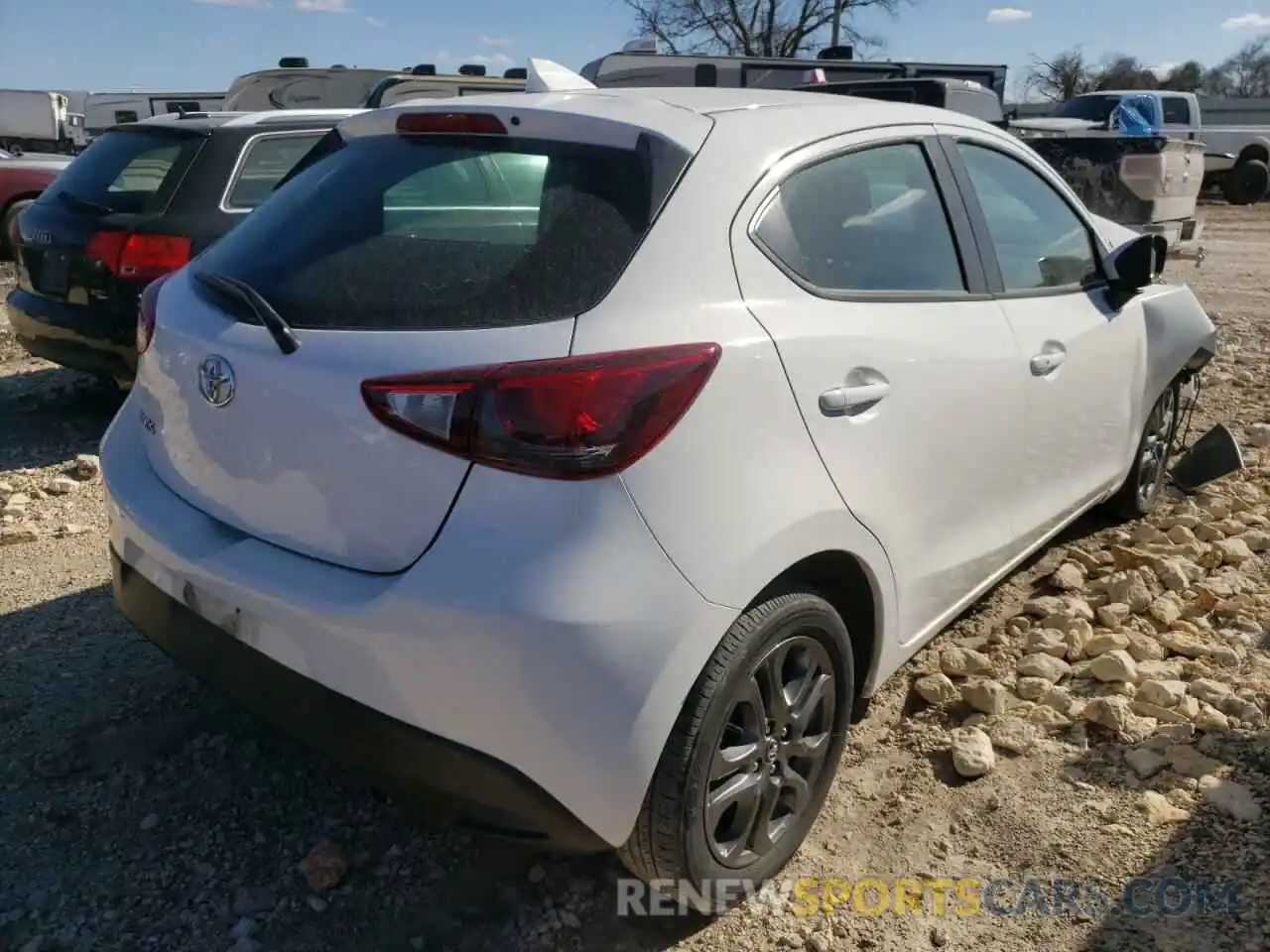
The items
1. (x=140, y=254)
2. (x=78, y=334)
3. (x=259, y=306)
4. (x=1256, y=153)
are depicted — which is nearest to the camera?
(x=259, y=306)

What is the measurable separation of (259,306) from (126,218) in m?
3.80

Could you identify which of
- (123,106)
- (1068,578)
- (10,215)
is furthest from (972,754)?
(123,106)

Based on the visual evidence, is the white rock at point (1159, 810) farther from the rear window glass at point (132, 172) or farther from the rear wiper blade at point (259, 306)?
the rear window glass at point (132, 172)

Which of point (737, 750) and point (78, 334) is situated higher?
point (78, 334)

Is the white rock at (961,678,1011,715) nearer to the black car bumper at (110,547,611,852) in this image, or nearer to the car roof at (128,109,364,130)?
the black car bumper at (110,547,611,852)

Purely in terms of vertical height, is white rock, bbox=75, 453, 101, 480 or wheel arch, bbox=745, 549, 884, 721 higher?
wheel arch, bbox=745, 549, 884, 721

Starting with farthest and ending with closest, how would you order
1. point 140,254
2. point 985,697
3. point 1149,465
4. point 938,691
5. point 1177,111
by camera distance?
point 1177,111 < point 140,254 < point 1149,465 < point 938,691 < point 985,697

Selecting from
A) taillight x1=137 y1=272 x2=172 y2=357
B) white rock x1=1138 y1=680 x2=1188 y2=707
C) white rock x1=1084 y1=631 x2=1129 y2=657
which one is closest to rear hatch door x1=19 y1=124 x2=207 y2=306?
taillight x1=137 y1=272 x2=172 y2=357

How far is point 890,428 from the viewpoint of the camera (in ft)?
8.41

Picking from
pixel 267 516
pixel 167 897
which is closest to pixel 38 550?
pixel 167 897

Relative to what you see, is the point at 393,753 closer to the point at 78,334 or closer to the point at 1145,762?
the point at 1145,762

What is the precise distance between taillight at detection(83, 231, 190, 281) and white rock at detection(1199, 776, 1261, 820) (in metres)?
4.87

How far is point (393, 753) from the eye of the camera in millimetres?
2043

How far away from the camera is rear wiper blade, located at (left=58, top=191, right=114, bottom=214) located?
18.5ft
